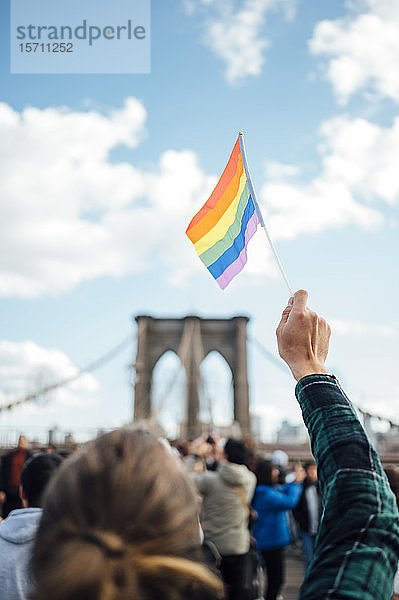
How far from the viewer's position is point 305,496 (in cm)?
518

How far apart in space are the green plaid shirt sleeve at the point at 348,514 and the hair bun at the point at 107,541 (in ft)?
0.90

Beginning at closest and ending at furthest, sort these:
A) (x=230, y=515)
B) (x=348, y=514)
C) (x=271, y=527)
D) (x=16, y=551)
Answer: (x=348, y=514), (x=16, y=551), (x=230, y=515), (x=271, y=527)

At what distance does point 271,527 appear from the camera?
14.0ft

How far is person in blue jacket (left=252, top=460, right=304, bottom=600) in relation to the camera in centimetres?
422

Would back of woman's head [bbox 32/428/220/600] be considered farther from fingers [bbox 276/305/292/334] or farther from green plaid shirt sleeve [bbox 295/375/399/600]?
fingers [bbox 276/305/292/334]

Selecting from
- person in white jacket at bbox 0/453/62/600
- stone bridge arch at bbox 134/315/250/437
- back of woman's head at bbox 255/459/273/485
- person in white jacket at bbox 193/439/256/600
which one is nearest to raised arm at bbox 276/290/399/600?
person in white jacket at bbox 0/453/62/600

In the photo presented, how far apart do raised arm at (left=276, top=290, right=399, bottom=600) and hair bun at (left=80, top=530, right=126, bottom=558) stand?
0.28 meters

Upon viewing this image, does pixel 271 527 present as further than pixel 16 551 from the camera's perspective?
Yes

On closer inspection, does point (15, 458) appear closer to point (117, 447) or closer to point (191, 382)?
point (117, 447)

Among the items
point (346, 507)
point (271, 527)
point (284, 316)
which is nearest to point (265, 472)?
point (271, 527)

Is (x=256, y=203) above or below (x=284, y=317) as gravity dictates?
above

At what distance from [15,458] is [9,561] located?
11.4 ft

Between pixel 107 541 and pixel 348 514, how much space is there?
1.16 feet

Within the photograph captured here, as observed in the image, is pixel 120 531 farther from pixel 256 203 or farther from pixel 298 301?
pixel 256 203
